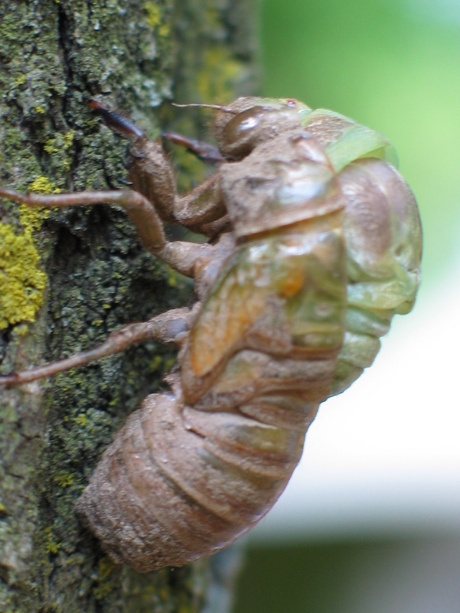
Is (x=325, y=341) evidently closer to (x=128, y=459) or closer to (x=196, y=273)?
(x=196, y=273)

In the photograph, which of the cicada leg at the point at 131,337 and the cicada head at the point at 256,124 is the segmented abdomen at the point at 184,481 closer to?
the cicada leg at the point at 131,337

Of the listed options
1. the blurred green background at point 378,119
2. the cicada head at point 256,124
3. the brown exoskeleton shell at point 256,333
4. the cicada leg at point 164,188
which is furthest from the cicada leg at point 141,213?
the blurred green background at point 378,119

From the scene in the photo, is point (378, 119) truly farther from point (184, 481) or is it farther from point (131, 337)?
point (184, 481)

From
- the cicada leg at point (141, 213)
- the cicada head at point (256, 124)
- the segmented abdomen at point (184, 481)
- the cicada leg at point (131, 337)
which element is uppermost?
the cicada head at point (256, 124)

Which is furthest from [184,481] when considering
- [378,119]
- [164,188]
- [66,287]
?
[378,119]

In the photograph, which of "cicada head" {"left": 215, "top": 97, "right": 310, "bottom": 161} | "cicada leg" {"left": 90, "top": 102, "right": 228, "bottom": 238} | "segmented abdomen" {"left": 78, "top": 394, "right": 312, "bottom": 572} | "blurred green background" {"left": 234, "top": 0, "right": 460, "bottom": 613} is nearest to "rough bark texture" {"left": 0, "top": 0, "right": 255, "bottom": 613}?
"cicada leg" {"left": 90, "top": 102, "right": 228, "bottom": 238}

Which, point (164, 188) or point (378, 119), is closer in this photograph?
point (164, 188)

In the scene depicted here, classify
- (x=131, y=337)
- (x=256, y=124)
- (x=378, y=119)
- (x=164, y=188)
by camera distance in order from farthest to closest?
(x=378, y=119) < (x=164, y=188) < (x=256, y=124) < (x=131, y=337)

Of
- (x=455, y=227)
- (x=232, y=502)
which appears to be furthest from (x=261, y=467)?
(x=455, y=227)
